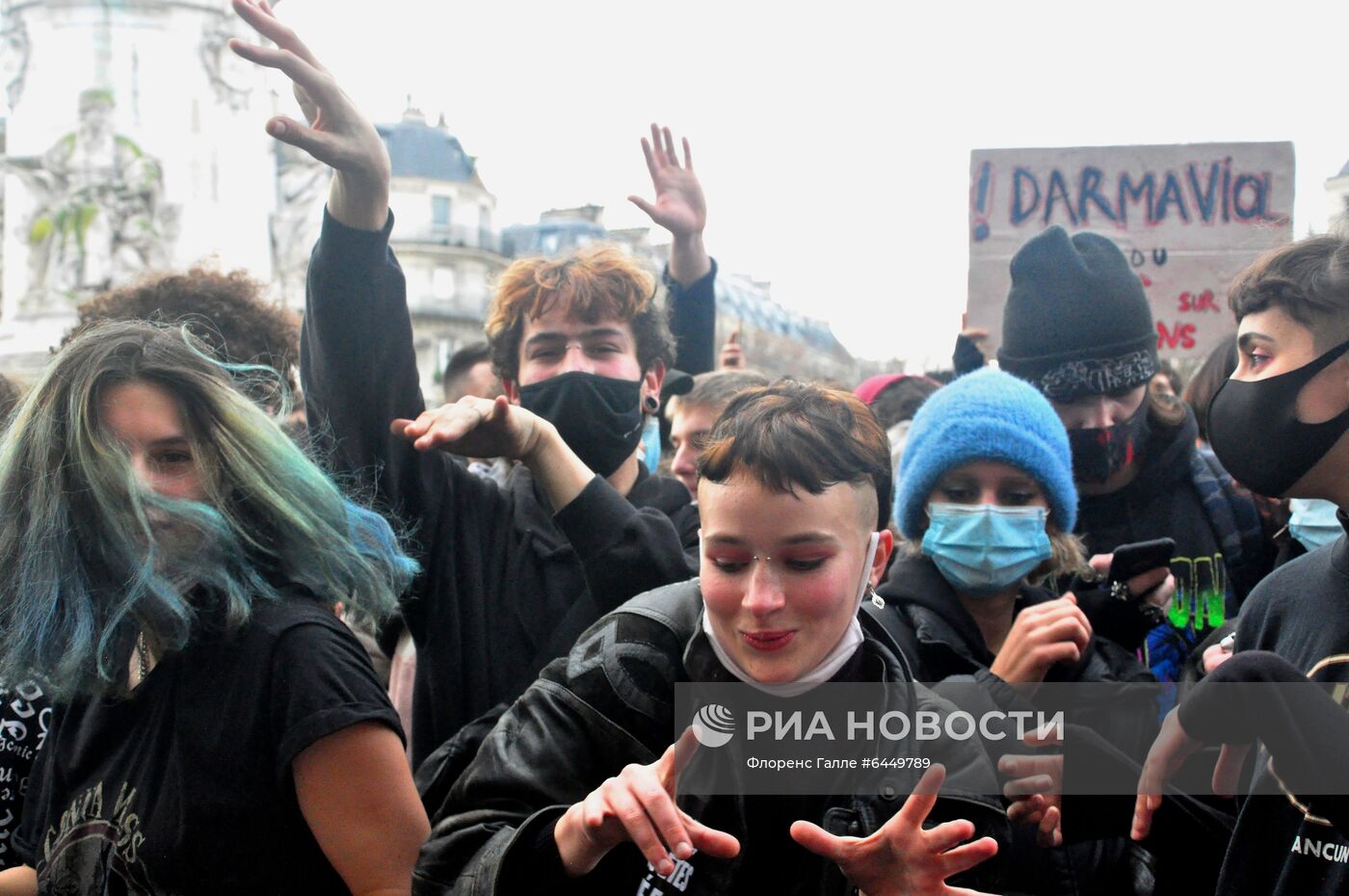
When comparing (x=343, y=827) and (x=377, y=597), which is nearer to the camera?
(x=343, y=827)

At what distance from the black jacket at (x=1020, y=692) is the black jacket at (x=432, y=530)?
0.53 metres

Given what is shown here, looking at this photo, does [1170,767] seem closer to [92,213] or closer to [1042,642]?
[1042,642]

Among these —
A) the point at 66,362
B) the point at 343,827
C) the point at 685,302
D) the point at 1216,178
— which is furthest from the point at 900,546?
the point at 1216,178

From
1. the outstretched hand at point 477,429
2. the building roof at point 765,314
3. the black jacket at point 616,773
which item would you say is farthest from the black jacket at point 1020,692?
the building roof at point 765,314

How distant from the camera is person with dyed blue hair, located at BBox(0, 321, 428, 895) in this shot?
240 centimetres

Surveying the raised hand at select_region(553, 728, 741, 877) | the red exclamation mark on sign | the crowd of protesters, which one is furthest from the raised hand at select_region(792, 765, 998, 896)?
the red exclamation mark on sign

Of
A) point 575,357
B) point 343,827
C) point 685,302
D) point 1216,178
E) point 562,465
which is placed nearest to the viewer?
point 343,827

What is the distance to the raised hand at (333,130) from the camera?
9.87ft

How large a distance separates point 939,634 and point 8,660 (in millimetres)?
1793

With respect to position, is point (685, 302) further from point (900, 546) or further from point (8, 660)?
point (8, 660)

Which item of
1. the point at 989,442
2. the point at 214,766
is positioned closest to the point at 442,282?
the point at 989,442

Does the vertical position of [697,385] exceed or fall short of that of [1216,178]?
it falls short

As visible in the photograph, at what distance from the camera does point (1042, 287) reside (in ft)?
13.3

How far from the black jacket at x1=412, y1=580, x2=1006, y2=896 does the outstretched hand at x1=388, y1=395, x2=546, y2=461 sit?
0.51 meters
